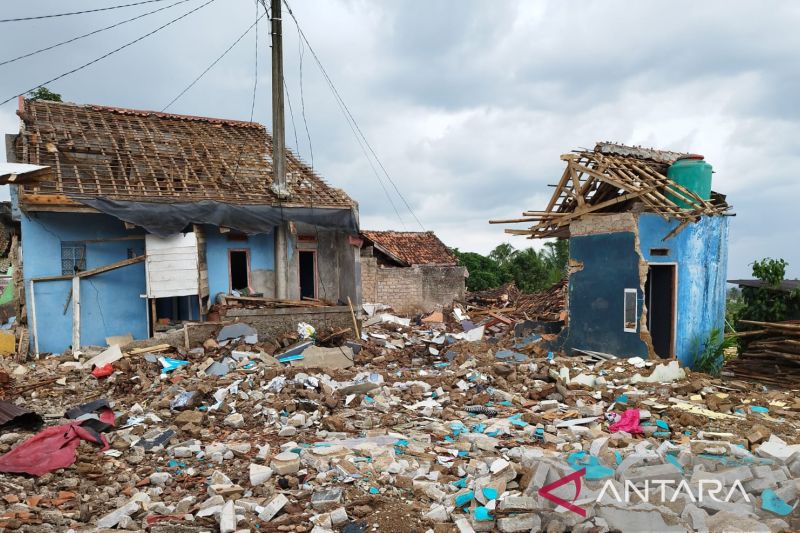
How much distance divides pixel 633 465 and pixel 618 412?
9.72 feet

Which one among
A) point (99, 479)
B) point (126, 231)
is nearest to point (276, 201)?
point (126, 231)

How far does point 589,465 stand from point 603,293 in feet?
20.6

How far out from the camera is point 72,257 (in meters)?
10.5

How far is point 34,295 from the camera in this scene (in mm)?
10039

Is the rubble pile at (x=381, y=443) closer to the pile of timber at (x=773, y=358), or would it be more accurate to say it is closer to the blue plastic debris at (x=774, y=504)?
the blue plastic debris at (x=774, y=504)

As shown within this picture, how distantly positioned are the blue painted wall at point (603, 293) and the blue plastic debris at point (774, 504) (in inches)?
242

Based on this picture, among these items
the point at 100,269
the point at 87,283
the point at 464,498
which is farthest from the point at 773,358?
the point at 87,283

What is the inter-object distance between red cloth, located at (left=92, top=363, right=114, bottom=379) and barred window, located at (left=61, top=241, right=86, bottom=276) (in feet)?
10.1

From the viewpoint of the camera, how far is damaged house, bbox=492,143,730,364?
941cm

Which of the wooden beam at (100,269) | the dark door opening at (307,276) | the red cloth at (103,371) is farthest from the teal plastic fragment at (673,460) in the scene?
the dark door opening at (307,276)

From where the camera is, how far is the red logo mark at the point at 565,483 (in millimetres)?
3570

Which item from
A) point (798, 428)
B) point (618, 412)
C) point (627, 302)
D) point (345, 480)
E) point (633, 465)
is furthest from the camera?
A: point (627, 302)

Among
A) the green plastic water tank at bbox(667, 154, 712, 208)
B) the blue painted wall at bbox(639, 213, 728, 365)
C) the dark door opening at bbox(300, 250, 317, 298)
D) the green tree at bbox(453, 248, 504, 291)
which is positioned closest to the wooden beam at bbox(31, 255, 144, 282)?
the dark door opening at bbox(300, 250, 317, 298)

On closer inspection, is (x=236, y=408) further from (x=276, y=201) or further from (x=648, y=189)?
(x=648, y=189)
